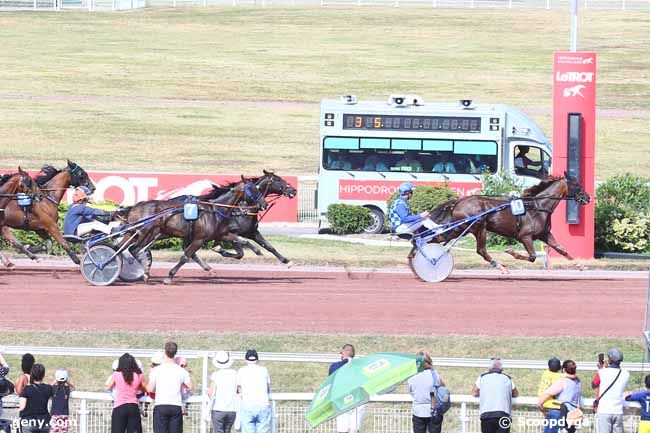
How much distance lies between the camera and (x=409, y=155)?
1238 inches

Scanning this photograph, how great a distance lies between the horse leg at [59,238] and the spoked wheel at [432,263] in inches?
207

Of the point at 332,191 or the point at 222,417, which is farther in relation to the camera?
the point at 332,191

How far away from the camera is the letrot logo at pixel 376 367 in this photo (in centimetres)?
1177

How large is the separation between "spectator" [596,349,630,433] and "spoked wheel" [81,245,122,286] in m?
10.5

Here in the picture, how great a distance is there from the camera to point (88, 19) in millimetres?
69750

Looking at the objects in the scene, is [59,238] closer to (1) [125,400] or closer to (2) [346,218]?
(2) [346,218]

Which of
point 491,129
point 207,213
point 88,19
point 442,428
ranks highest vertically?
point 88,19

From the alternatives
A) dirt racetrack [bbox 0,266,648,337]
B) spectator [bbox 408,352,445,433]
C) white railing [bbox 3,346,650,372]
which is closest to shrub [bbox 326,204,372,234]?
A: dirt racetrack [bbox 0,266,648,337]

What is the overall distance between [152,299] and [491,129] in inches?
456

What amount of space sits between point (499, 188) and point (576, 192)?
468 centimetres

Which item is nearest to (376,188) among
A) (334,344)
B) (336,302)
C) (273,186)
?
(273,186)

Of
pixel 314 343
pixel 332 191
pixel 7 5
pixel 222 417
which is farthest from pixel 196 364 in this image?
pixel 7 5

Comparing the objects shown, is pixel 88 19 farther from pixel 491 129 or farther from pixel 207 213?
pixel 207 213
